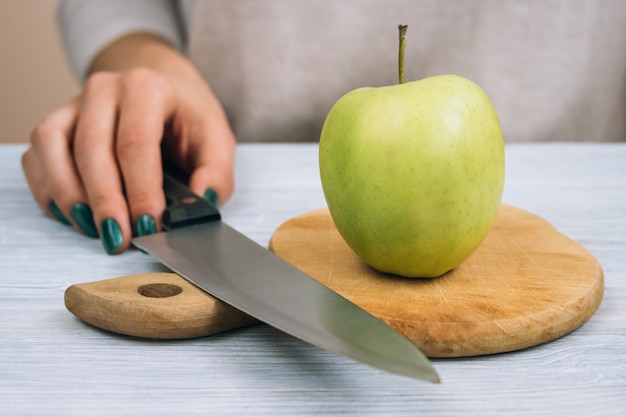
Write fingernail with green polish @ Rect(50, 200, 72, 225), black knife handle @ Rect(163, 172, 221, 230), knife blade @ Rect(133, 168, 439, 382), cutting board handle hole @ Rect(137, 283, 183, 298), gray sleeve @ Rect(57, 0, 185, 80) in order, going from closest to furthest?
knife blade @ Rect(133, 168, 439, 382) < cutting board handle hole @ Rect(137, 283, 183, 298) < black knife handle @ Rect(163, 172, 221, 230) < fingernail with green polish @ Rect(50, 200, 72, 225) < gray sleeve @ Rect(57, 0, 185, 80)

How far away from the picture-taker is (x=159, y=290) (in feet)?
1.89

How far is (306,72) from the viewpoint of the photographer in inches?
55.4

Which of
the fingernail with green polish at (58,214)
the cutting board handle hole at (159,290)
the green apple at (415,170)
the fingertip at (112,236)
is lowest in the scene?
the fingernail with green polish at (58,214)

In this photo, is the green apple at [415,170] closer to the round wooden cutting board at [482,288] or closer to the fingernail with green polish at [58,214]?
the round wooden cutting board at [482,288]

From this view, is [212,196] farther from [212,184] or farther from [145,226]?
[145,226]

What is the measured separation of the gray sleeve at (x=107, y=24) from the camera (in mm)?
1429

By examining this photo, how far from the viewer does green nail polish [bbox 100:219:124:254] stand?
740 millimetres

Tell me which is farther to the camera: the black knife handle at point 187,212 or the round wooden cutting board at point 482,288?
the black knife handle at point 187,212

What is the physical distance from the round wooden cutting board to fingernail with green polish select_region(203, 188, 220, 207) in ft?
0.48

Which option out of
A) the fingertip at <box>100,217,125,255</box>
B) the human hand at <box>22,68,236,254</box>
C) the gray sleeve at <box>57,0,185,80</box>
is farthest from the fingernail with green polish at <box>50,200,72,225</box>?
the gray sleeve at <box>57,0,185,80</box>

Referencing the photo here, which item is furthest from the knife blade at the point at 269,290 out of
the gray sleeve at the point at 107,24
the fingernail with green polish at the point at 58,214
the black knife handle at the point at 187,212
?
the gray sleeve at the point at 107,24

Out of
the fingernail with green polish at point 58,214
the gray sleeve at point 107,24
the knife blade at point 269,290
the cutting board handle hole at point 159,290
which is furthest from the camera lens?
the gray sleeve at point 107,24

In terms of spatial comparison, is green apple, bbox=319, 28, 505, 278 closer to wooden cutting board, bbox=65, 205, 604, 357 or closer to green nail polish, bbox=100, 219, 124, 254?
wooden cutting board, bbox=65, 205, 604, 357

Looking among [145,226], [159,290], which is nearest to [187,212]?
[145,226]
